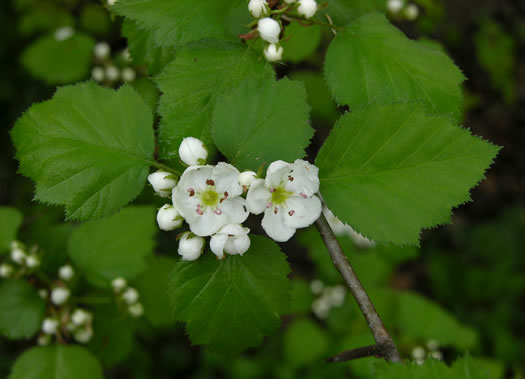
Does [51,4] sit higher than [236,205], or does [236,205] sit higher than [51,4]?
[236,205]

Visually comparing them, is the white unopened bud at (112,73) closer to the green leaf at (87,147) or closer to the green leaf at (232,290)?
the green leaf at (87,147)

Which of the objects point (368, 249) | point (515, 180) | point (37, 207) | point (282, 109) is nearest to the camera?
point (282, 109)

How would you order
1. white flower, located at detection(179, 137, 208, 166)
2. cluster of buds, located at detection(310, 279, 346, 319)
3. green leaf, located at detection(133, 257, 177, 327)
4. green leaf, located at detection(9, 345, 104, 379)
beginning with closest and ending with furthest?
1. white flower, located at detection(179, 137, 208, 166)
2. green leaf, located at detection(9, 345, 104, 379)
3. green leaf, located at detection(133, 257, 177, 327)
4. cluster of buds, located at detection(310, 279, 346, 319)

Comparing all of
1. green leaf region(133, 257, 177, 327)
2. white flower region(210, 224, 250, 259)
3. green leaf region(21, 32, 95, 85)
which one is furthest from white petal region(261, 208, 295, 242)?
green leaf region(21, 32, 95, 85)

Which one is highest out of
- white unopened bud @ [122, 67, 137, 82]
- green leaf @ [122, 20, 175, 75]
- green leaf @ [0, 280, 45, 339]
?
green leaf @ [122, 20, 175, 75]

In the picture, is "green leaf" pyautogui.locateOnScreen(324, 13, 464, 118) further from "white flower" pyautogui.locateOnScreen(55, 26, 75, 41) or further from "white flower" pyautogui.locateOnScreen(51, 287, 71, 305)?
"white flower" pyautogui.locateOnScreen(55, 26, 75, 41)

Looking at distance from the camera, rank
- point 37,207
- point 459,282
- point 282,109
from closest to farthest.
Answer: point 282,109, point 37,207, point 459,282

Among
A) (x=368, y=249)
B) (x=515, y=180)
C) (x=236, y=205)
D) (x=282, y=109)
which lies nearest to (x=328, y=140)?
(x=282, y=109)

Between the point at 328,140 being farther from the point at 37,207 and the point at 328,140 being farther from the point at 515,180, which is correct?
the point at 515,180
